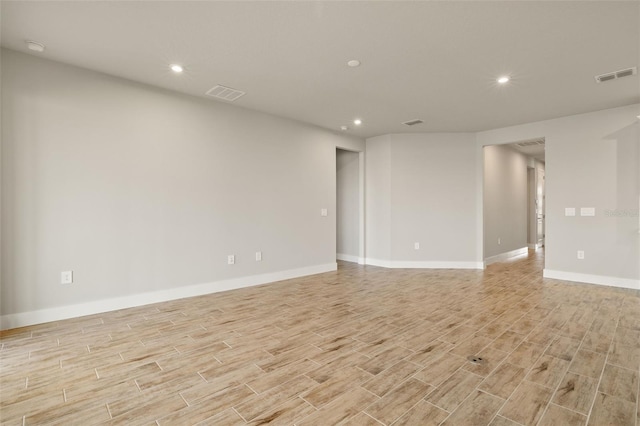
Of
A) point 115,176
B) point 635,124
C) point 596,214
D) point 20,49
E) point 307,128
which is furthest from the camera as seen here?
point 307,128

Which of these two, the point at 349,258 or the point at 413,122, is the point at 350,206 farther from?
the point at 413,122

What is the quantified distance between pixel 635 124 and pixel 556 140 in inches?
36.5

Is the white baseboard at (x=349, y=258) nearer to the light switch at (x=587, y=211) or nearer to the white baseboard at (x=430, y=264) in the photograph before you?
the white baseboard at (x=430, y=264)

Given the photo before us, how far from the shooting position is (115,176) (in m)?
3.52

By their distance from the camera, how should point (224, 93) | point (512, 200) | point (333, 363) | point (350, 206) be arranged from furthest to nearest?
point (512, 200) → point (350, 206) → point (224, 93) → point (333, 363)

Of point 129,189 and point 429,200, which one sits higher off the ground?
point 129,189

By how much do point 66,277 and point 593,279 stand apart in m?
7.11

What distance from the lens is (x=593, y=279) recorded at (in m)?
4.75

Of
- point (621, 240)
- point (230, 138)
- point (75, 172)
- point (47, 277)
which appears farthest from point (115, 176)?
point (621, 240)

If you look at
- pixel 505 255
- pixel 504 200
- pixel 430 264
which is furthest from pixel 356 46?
pixel 505 255

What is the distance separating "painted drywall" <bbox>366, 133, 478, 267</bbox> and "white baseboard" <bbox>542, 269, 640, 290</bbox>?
1.25 m

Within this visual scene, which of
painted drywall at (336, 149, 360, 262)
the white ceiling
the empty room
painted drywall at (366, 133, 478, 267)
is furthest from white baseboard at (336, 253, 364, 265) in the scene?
the white ceiling

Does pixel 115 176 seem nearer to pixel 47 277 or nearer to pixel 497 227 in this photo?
pixel 47 277

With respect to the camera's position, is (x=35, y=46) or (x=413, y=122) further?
(x=413, y=122)
